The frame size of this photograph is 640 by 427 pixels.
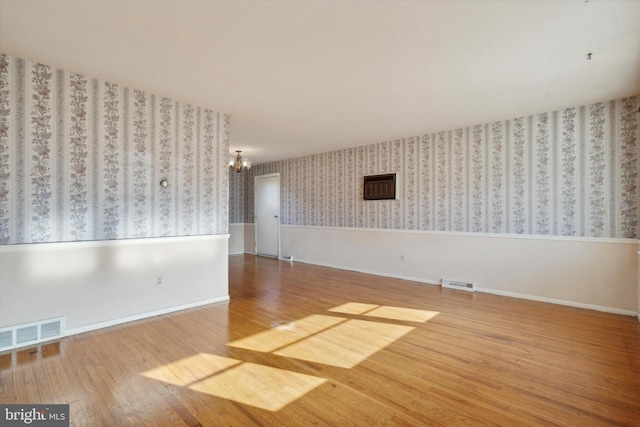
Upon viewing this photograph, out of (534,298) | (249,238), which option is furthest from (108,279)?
(249,238)

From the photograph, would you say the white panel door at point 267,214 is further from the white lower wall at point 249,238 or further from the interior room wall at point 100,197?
the interior room wall at point 100,197

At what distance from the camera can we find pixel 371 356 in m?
2.56

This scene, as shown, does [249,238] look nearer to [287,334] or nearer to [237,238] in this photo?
[237,238]

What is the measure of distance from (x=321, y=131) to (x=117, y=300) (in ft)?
11.9

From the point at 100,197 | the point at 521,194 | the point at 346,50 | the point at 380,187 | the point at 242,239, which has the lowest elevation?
the point at 242,239

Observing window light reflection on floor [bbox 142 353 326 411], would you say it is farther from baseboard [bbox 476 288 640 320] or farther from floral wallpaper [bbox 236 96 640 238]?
floral wallpaper [bbox 236 96 640 238]

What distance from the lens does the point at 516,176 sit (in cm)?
442

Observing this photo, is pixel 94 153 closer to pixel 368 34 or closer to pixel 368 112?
pixel 368 34

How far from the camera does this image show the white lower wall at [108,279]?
2.73 m

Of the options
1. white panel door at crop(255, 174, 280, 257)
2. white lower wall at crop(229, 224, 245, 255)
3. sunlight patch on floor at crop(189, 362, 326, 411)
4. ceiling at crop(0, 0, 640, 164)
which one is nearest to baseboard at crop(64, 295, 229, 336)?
sunlight patch on floor at crop(189, 362, 326, 411)

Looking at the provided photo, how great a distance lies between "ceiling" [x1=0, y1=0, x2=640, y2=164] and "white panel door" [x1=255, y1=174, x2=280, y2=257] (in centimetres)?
416

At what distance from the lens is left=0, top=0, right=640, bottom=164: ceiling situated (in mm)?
2096

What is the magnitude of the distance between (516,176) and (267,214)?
5.70 meters

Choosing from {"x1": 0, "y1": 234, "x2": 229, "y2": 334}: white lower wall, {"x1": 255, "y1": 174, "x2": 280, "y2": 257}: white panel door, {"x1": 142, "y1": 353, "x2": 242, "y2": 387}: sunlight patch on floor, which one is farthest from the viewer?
{"x1": 255, "y1": 174, "x2": 280, "y2": 257}: white panel door
